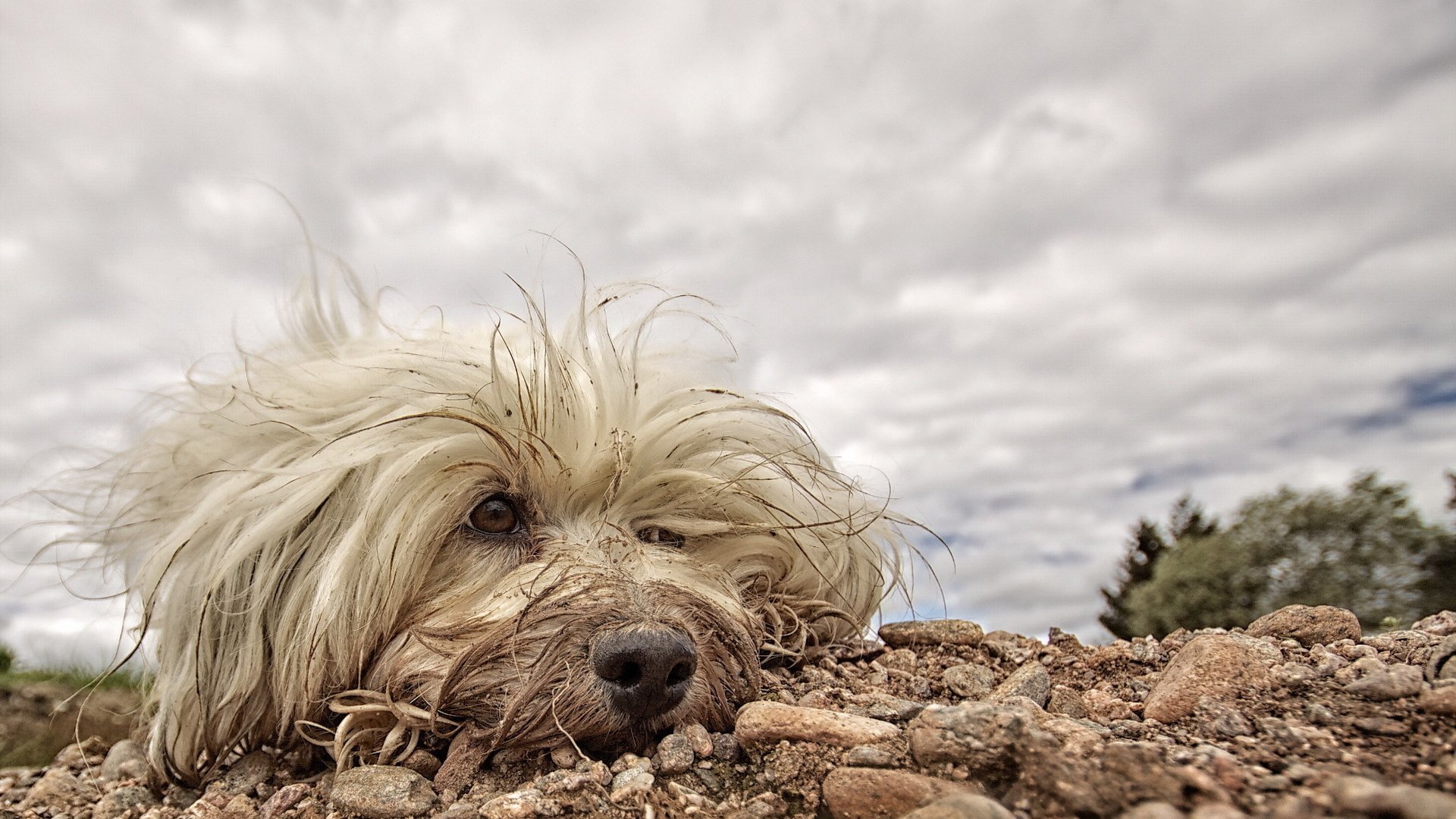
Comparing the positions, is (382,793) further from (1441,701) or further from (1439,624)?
(1439,624)

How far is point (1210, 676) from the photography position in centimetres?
296

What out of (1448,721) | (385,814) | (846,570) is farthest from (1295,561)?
(385,814)

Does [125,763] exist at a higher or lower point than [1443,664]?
lower

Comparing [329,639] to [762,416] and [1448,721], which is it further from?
[1448,721]

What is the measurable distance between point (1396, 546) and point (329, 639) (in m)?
15.4

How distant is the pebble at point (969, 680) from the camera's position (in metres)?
3.63

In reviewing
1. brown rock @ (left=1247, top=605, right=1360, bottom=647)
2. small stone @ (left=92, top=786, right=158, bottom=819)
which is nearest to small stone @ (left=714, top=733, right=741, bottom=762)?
brown rock @ (left=1247, top=605, right=1360, bottom=647)

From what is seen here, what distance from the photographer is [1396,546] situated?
14.2 meters

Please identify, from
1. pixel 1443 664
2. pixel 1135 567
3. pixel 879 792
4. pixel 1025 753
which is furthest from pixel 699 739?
pixel 1135 567

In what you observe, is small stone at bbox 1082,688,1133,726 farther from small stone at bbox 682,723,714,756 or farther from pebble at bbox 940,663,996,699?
small stone at bbox 682,723,714,756

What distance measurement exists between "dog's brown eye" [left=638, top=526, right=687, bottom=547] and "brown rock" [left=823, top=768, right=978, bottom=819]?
70.8 inches

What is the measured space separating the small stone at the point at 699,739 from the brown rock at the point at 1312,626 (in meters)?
A: 2.08

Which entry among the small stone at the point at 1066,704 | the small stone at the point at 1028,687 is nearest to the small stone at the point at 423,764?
the small stone at the point at 1028,687

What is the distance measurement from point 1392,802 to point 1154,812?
39 cm
